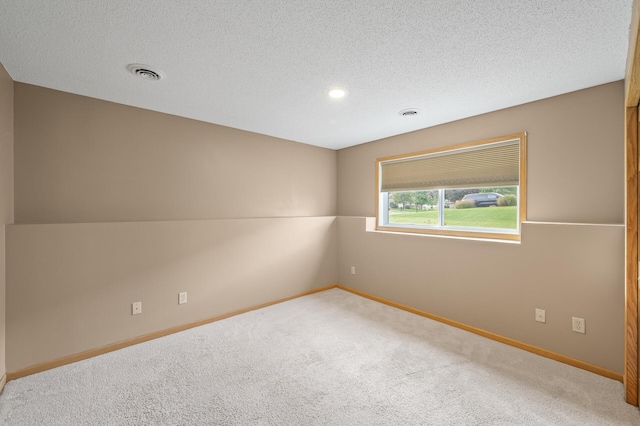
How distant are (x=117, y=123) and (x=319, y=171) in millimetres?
2765

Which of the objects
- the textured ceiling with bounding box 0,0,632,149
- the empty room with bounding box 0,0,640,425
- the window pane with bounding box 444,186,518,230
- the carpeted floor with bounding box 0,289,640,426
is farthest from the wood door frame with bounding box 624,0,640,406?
the window pane with bounding box 444,186,518,230

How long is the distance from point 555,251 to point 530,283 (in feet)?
1.22

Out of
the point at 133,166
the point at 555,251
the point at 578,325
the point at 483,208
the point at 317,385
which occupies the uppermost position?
the point at 133,166

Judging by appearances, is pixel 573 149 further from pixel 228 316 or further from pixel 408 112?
pixel 228 316

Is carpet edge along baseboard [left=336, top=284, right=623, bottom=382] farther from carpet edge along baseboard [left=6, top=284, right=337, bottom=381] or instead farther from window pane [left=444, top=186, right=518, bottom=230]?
carpet edge along baseboard [left=6, top=284, right=337, bottom=381]

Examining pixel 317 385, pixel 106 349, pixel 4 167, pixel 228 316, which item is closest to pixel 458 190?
pixel 317 385

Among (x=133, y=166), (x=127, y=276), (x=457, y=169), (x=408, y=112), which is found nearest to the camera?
(x=127, y=276)

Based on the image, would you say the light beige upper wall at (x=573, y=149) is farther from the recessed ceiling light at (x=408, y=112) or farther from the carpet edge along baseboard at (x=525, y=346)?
the carpet edge along baseboard at (x=525, y=346)

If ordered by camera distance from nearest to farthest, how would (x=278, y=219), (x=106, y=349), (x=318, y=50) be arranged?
(x=318, y=50) < (x=106, y=349) < (x=278, y=219)

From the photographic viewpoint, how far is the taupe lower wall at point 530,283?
2.20 meters

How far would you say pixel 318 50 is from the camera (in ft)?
6.05

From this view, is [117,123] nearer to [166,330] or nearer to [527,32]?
[166,330]

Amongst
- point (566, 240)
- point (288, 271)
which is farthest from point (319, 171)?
point (566, 240)

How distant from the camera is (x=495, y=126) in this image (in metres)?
2.96
